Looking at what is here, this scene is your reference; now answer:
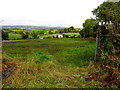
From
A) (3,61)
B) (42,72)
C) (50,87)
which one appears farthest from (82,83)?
(3,61)

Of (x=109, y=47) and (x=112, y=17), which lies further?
(x=112, y=17)

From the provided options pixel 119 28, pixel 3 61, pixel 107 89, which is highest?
pixel 119 28

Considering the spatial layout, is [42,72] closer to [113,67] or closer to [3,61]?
[3,61]

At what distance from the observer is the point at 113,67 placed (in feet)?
13.7

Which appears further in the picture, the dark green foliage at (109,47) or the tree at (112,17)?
the tree at (112,17)

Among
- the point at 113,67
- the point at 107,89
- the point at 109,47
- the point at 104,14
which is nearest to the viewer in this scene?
the point at 107,89

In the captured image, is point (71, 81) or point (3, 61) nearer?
point (71, 81)

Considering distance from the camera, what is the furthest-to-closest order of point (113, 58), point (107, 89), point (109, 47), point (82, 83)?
point (109, 47) < point (113, 58) < point (82, 83) < point (107, 89)

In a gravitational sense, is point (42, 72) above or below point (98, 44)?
below

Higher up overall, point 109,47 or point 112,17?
point 112,17

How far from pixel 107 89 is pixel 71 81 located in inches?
45.6

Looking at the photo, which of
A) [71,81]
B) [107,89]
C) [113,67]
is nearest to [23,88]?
[71,81]

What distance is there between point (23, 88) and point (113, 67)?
127 inches

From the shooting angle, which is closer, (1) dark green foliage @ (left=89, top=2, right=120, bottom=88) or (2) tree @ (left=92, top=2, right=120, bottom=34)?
(1) dark green foliage @ (left=89, top=2, right=120, bottom=88)
